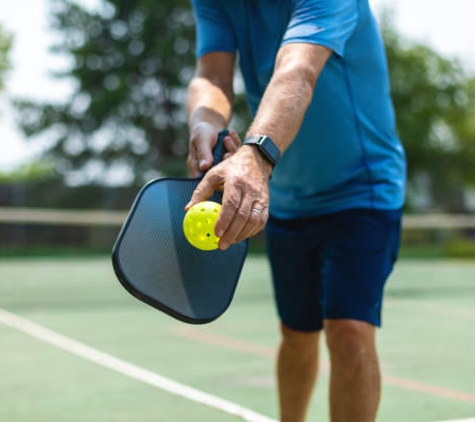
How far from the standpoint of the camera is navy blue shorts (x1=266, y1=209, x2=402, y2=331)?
310 centimetres

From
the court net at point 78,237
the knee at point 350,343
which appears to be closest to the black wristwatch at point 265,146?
the knee at point 350,343

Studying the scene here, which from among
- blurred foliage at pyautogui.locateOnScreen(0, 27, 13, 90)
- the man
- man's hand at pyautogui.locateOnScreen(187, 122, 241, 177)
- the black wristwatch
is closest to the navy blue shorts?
the man

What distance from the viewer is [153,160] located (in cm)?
3628

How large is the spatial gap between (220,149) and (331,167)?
69cm

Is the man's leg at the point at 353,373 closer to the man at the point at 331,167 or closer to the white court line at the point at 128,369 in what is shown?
the man at the point at 331,167

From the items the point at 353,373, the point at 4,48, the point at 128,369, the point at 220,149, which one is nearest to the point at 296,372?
the point at 353,373

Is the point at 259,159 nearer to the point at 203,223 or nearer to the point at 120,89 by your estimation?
the point at 203,223

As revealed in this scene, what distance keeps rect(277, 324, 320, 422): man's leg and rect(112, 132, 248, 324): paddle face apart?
105 cm

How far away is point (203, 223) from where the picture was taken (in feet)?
7.41

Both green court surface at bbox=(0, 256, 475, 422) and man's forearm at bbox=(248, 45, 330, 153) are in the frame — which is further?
green court surface at bbox=(0, 256, 475, 422)

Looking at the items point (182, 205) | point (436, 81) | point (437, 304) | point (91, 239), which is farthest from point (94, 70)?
point (182, 205)

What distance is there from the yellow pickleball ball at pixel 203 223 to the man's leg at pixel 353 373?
0.94 metres

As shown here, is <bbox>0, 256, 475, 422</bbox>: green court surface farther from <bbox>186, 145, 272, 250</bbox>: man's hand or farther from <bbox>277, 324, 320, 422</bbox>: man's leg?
<bbox>186, 145, 272, 250</bbox>: man's hand

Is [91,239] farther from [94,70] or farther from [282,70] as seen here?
[282,70]
